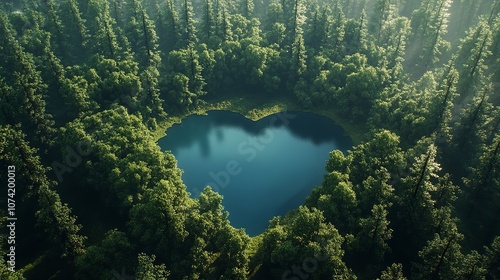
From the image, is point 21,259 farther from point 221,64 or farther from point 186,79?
point 221,64

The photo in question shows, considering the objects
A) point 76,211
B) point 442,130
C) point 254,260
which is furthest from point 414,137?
point 76,211

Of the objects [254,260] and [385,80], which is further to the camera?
[385,80]

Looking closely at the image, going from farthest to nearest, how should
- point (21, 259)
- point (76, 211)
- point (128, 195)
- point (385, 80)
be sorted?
1. point (385, 80)
2. point (76, 211)
3. point (128, 195)
4. point (21, 259)

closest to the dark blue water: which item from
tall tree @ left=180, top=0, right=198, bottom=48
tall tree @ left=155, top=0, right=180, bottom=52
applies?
tall tree @ left=180, top=0, right=198, bottom=48

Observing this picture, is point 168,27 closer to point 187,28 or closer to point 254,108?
point 187,28

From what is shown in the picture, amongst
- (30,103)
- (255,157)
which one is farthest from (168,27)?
(255,157)

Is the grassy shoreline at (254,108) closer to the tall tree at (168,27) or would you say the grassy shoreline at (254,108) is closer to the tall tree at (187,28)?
the tall tree at (187,28)
